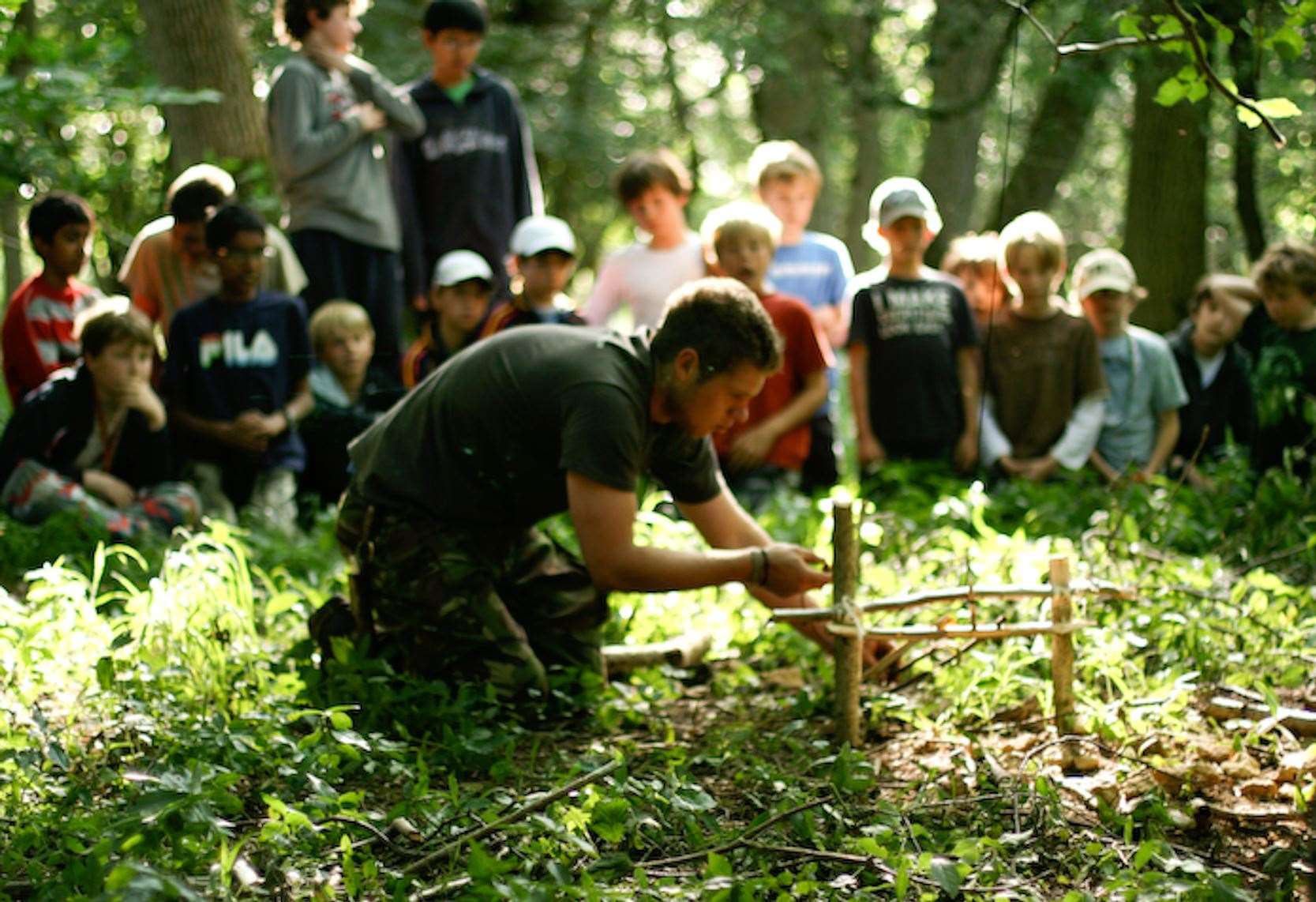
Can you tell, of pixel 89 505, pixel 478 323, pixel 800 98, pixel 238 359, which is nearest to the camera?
pixel 89 505

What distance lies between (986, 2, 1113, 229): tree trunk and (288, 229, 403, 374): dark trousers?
5.04 meters

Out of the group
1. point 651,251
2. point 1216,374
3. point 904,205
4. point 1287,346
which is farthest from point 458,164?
point 1287,346

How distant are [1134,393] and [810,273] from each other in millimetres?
1773

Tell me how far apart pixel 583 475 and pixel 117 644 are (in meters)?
1.35

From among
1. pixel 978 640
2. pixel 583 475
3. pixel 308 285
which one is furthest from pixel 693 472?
pixel 308 285

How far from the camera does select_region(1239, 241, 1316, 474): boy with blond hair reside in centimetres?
655

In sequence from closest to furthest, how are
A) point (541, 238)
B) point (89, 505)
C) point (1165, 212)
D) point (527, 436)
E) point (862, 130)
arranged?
point (527, 436) → point (89, 505) → point (541, 238) → point (1165, 212) → point (862, 130)

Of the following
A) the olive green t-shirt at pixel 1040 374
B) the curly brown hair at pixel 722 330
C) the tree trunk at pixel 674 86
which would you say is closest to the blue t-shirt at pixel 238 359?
the curly brown hair at pixel 722 330

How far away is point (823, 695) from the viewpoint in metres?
4.55

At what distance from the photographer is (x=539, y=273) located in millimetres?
6918

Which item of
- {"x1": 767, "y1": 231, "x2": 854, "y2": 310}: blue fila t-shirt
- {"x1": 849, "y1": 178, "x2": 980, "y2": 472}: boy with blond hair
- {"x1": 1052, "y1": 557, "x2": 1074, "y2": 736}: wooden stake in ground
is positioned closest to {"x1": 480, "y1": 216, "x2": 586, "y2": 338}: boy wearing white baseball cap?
{"x1": 767, "y1": 231, "x2": 854, "y2": 310}: blue fila t-shirt

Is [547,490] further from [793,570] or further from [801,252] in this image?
[801,252]

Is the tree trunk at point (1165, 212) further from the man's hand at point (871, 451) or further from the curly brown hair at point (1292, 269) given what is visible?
the man's hand at point (871, 451)

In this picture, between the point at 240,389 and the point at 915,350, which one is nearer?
the point at 240,389
